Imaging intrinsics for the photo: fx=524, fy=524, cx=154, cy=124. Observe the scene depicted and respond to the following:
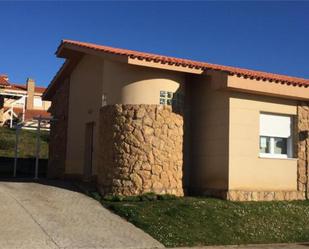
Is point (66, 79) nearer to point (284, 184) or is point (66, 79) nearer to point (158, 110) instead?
point (158, 110)

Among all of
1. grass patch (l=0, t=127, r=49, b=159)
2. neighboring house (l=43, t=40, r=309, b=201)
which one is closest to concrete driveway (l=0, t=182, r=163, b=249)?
neighboring house (l=43, t=40, r=309, b=201)

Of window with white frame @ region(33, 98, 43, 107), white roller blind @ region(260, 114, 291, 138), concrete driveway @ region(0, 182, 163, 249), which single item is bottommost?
concrete driveway @ region(0, 182, 163, 249)

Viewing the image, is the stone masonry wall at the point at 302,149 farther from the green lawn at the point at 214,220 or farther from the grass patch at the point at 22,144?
the grass patch at the point at 22,144

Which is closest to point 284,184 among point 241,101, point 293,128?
point 293,128

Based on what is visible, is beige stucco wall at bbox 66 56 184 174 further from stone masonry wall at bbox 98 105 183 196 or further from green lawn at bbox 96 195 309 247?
green lawn at bbox 96 195 309 247

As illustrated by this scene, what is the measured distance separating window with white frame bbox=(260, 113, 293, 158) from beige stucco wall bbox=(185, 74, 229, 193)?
1.37 meters

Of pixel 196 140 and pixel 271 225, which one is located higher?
pixel 196 140

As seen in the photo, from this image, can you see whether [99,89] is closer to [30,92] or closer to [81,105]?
[81,105]

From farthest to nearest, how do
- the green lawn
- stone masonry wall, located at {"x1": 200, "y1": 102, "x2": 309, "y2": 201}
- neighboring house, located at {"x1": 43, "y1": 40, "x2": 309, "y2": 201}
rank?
stone masonry wall, located at {"x1": 200, "y1": 102, "x2": 309, "y2": 201}
neighboring house, located at {"x1": 43, "y1": 40, "x2": 309, "y2": 201}
the green lawn

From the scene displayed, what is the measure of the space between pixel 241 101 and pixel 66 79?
28.0 ft

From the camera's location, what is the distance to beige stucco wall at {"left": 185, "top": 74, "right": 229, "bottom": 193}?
50.2 feet

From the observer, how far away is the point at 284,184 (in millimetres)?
16078

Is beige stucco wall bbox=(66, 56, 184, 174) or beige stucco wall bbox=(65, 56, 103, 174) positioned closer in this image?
beige stucco wall bbox=(66, 56, 184, 174)

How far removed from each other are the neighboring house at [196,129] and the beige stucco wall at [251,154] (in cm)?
3
